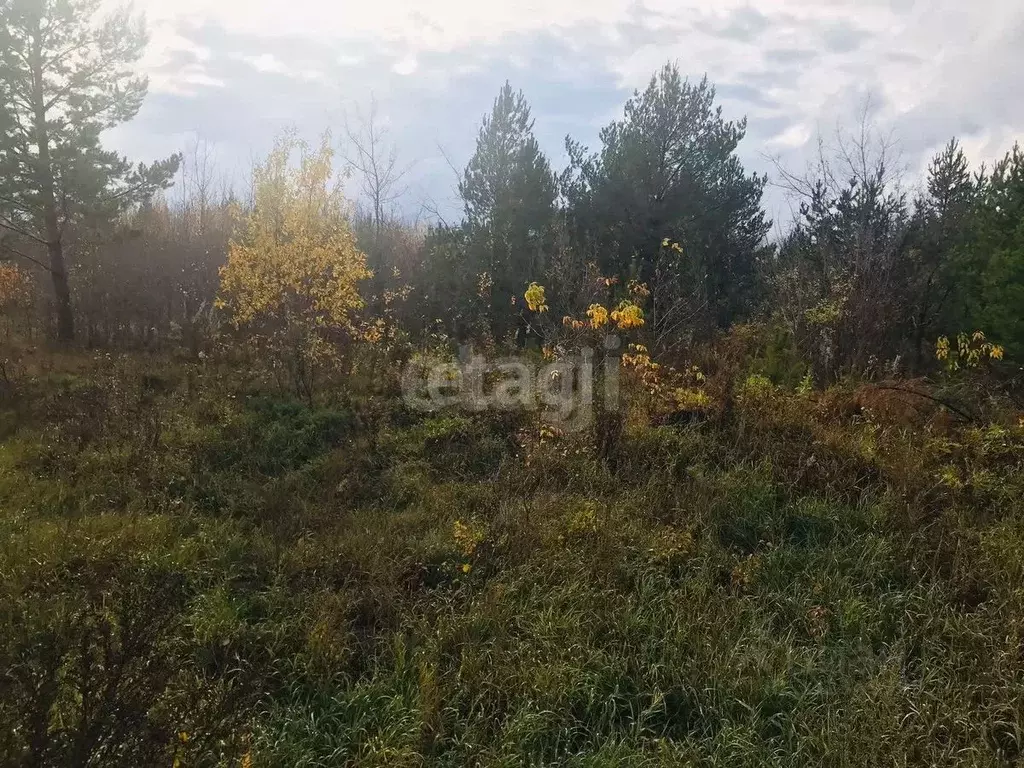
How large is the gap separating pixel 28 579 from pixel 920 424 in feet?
25.7

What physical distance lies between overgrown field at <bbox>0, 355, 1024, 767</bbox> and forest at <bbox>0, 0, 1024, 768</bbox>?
0.03 m

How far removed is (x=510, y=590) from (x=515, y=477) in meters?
1.65

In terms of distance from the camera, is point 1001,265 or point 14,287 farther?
point 14,287

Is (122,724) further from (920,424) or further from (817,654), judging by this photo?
(920,424)

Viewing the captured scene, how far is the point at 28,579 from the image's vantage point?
410 centimetres

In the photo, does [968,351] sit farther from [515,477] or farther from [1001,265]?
[515,477]

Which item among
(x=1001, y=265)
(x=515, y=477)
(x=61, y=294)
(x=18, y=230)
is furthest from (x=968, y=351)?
(x=18, y=230)

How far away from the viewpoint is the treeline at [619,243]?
9523 mm

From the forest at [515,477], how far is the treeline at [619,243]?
8 cm

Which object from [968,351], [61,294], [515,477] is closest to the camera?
[515,477]

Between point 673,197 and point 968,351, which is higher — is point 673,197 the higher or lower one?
the higher one

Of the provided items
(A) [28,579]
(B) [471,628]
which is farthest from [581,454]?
(A) [28,579]

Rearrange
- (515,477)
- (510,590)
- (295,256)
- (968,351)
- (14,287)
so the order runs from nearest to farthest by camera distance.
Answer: (510,590)
(515,477)
(968,351)
(295,256)
(14,287)

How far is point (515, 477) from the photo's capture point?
578 cm
